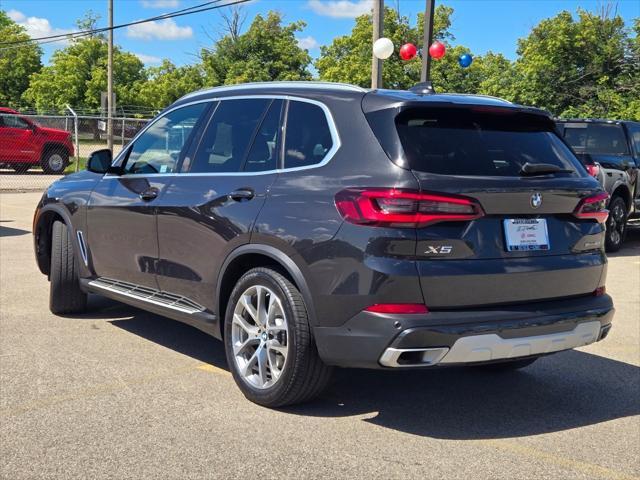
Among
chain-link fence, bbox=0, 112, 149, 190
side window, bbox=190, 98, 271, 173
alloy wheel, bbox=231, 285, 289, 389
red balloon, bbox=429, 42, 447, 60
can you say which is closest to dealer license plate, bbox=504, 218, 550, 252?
alloy wheel, bbox=231, 285, 289, 389

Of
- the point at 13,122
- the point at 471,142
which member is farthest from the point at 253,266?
the point at 13,122

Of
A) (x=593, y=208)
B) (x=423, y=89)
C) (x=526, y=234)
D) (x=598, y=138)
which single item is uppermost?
(x=423, y=89)

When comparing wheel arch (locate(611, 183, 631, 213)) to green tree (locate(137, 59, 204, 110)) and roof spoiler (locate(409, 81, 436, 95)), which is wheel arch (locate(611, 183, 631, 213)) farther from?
green tree (locate(137, 59, 204, 110))

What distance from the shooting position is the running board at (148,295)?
468 cm

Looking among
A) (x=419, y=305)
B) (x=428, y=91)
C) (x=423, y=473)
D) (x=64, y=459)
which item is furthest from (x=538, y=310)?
(x=64, y=459)

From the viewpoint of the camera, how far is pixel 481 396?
15.0 ft

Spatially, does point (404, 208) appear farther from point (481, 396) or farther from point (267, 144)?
point (481, 396)

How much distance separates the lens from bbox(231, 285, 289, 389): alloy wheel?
158 inches

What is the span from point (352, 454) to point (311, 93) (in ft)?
6.61

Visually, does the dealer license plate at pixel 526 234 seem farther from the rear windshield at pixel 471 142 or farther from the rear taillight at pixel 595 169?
the rear taillight at pixel 595 169

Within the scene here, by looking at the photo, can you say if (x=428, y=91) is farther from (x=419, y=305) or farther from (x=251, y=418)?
(x=251, y=418)

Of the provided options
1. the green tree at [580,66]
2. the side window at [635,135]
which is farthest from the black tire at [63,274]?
the green tree at [580,66]

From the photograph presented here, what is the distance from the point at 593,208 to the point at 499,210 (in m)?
0.80

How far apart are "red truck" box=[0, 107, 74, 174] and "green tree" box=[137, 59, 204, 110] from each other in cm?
3285
